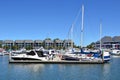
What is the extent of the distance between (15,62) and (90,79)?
30.8 m

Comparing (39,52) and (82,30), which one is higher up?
(82,30)

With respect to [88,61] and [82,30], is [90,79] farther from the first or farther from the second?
[82,30]

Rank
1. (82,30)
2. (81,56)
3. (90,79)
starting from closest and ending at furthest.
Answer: (90,79), (81,56), (82,30)

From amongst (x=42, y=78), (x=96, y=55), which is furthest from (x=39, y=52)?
(x=42, y=78)

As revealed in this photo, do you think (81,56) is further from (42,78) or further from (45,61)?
(42,78)

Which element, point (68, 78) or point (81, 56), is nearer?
point (68, 78)

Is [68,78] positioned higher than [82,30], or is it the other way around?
[82,30]

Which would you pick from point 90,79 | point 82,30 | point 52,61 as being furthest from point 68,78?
point 82,30

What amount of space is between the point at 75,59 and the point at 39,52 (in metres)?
9.92

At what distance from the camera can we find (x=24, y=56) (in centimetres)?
7238

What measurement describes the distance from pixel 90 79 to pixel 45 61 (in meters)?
28.6

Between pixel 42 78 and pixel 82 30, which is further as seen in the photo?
pixel 82 30

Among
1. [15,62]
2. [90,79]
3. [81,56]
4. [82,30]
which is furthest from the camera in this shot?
[82,30]

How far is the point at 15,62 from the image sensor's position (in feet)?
230
